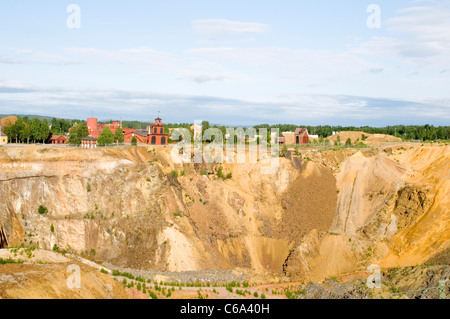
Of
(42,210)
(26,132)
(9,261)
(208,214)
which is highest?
(26,132)

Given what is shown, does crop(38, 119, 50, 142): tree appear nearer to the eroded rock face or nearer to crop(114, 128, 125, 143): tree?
crop(114, 128, 125, 143): tree

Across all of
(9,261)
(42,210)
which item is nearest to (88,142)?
(42,210)

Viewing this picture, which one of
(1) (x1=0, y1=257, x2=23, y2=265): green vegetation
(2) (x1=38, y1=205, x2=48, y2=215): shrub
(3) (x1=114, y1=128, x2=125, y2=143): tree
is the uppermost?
(3) (x1=114, y1=128, x2=125, y2=143): tree

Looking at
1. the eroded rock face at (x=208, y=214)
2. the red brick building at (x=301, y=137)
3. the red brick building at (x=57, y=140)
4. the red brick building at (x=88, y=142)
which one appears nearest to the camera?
the eroded rock face at (x=208, y=214)

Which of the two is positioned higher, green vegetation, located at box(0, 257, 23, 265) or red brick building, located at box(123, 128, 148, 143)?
red brick building, located at box(123, 128, 148, 143)

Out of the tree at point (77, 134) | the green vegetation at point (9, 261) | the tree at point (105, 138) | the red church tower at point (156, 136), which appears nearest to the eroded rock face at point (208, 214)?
the tree at point (105, 138)

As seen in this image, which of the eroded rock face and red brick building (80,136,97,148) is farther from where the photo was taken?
red brick building (80,136,97,148)

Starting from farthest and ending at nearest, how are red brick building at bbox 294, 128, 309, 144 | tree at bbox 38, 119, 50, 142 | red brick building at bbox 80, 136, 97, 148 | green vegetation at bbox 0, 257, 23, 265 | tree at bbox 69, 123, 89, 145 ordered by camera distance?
1. red brick building at bbox 294, 128, 309, 144
2. tree at bbox 38, 119, 50, 142
3. tree at bbox 69, 123, 89, 145
4. red brick building at bbox 80, 136, 97, 148
5. green vegetation at bbox 0, 257, 23, 265

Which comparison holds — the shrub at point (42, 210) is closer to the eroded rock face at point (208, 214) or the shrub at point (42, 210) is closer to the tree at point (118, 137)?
the eroded rock face at point (208, 214)

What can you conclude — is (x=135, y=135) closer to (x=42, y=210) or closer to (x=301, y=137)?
(x=301, y=137)

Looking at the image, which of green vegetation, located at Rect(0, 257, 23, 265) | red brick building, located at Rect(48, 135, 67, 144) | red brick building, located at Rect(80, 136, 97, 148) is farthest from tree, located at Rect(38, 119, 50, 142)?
green vegetation, located at Rect(0, 257, 23, 265)
